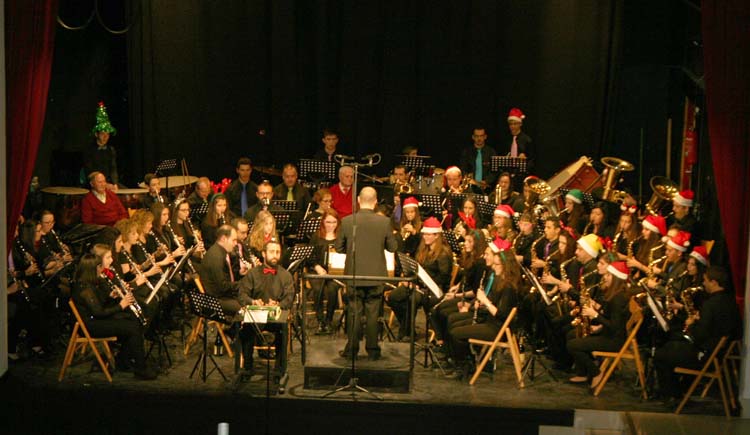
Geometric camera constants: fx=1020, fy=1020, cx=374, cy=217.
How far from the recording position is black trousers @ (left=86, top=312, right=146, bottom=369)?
363 inches

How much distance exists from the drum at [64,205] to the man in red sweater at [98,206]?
1.34 feet

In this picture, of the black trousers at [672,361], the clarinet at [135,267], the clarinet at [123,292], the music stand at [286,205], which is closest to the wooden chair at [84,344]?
the clarinet at [123,292]

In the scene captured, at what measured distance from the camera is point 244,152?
50.5 ft

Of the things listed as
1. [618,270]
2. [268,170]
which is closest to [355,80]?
[268,170]

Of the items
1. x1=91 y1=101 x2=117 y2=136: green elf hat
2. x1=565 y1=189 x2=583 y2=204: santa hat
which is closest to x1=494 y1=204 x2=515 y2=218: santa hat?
x1=565 y1=189 x2=583 y2=204: santa hat

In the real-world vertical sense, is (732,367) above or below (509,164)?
below

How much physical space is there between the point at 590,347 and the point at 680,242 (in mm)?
1561

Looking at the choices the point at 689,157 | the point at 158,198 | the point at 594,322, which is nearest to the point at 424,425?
the point at 594,322

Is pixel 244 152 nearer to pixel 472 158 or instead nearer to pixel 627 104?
pixel 472 158

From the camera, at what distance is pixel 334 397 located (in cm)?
891

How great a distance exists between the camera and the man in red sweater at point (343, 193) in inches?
492

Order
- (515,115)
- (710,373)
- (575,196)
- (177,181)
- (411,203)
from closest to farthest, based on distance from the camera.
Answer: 1. (710,373)
2. (411,203)
3. (575,196)
4. (177,181)
5. (515,115)

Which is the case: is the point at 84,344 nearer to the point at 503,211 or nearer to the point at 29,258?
the point at 29,258

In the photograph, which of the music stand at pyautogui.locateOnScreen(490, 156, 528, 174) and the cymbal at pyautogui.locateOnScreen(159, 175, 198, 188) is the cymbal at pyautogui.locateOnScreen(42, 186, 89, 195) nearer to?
the cymbal at pyautogui.locateOnScreen(159, 175, 198, 188)
